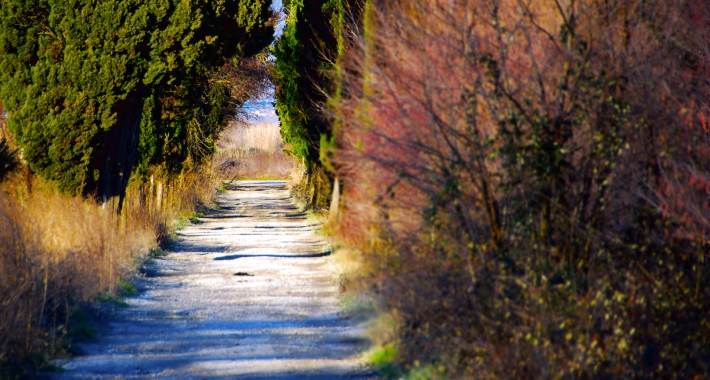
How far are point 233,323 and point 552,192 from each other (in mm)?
5090

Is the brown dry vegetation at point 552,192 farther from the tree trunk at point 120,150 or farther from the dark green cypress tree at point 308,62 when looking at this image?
the dark green cypress tree at point 308,62

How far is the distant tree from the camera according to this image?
14094 mm

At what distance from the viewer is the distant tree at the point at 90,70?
14.1m

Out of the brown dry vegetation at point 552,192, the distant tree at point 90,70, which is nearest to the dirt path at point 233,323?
the brown dry vegetation at point 552,192

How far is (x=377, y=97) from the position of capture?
312 inches

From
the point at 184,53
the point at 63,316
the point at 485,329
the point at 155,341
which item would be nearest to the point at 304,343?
the point at 155,341

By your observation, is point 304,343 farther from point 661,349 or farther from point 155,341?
point 661,349

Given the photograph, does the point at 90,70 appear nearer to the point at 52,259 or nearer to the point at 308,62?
the point at 52,259

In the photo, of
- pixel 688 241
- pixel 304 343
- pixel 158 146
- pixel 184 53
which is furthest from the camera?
pixel 158 146

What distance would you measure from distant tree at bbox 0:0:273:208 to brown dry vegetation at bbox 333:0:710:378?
7.93 m

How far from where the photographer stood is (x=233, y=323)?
35.1ft

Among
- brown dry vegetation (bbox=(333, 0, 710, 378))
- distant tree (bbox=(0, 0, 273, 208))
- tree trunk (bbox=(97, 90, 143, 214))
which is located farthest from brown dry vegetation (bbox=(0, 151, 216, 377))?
brown dry vegetation (bbox=(333, 0, 710, 378))

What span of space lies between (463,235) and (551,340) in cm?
129

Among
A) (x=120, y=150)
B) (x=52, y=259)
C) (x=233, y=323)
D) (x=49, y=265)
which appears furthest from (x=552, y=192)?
(x=120, y=150)
